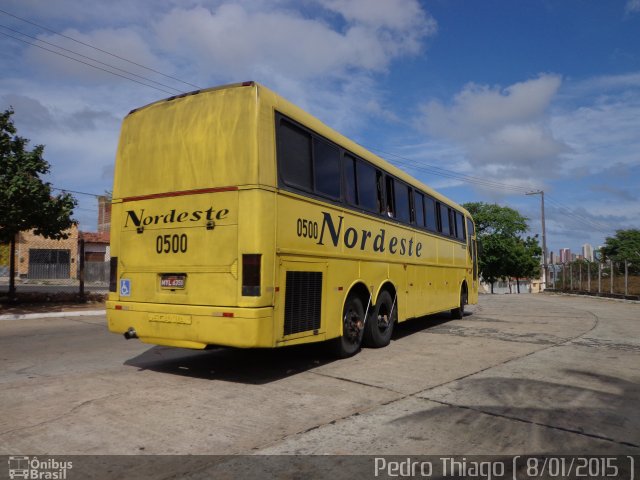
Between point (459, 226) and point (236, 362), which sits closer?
point (236, 362)

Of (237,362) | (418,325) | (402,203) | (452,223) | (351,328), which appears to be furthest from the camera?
(452,223)

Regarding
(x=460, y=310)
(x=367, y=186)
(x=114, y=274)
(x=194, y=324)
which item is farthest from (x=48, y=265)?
(x=194, y=324)

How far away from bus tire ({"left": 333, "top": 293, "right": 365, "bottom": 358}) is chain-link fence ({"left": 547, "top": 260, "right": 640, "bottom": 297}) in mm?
22867

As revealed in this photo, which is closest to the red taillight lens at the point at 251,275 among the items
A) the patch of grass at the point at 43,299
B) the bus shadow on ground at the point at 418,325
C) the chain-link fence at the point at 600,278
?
the bus shadow on ground at the point at 418,325

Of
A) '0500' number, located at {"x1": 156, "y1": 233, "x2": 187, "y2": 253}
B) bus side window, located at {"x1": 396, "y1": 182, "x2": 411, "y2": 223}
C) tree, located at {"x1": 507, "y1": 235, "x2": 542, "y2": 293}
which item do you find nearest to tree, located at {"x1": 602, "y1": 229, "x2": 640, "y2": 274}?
tree, located at {"x1": 507, "y1": 235, "x2": 542, "y2": 293}

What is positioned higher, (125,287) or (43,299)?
(125,287)

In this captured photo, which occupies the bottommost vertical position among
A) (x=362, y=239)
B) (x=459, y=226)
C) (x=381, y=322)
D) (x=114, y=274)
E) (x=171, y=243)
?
(x=381, y=322)

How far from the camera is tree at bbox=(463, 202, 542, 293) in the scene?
55.8m

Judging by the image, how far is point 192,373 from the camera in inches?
254

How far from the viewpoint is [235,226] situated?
564 cm

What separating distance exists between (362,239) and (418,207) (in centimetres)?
339

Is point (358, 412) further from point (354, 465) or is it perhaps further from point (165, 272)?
point (165, 272)

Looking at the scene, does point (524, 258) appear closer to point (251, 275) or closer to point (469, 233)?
point (469, 233)

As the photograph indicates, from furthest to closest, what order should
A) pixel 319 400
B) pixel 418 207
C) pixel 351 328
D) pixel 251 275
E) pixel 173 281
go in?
pixel 418 207
pixel 351 328
pixel 173 281
pixel 251 275
pixel 319 400
